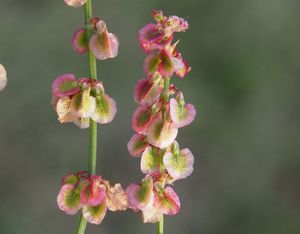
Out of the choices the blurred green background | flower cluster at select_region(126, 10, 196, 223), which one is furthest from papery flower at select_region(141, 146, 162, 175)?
the blurred green background

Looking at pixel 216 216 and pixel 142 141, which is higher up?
pixel 216 216

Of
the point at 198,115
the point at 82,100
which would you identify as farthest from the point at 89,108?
the point at 198,115

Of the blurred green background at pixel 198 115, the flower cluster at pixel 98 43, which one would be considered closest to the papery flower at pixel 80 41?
the flower cluster at pixel 98 43

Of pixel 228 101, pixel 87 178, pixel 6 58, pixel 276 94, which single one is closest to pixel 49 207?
pixel 6 58

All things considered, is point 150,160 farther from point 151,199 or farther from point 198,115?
point 198,115

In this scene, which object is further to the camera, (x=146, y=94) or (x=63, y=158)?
(x=63, y=158)

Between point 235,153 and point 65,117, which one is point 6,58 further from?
point 65,117

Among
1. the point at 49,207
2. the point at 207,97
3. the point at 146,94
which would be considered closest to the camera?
the point at 146,94
